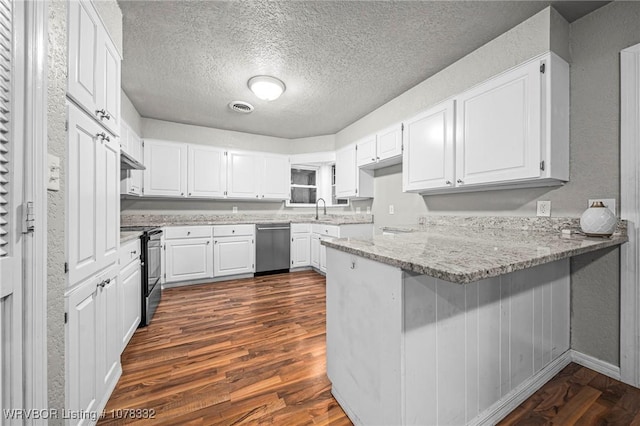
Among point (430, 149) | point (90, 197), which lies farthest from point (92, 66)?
point (430, 149)

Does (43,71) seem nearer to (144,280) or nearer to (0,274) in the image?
(0,274)

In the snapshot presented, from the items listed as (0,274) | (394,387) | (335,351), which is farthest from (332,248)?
(0,274)

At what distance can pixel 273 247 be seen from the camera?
13.6ft

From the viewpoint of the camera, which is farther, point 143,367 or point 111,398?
point 143,367

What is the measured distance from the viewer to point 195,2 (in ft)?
5.71

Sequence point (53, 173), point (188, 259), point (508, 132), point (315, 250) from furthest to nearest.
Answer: point (315, 250) < point (188, 259) < point (508, 132) < point (53, 173)

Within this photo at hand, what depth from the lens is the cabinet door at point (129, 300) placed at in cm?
169

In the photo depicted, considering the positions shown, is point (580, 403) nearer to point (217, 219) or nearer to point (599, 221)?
point (599, 221)

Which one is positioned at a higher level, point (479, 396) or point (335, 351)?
point (335, 351)

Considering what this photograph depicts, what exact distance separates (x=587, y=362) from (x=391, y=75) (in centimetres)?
281

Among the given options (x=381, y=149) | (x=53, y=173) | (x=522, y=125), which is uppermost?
(x=381, y=149)

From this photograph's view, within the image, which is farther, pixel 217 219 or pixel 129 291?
pixel 217 219

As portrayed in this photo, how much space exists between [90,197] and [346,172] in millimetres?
3328

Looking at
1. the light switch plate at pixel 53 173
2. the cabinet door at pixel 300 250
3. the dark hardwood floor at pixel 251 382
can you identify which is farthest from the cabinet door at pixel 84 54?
the cabinet door at pixel 300 250
